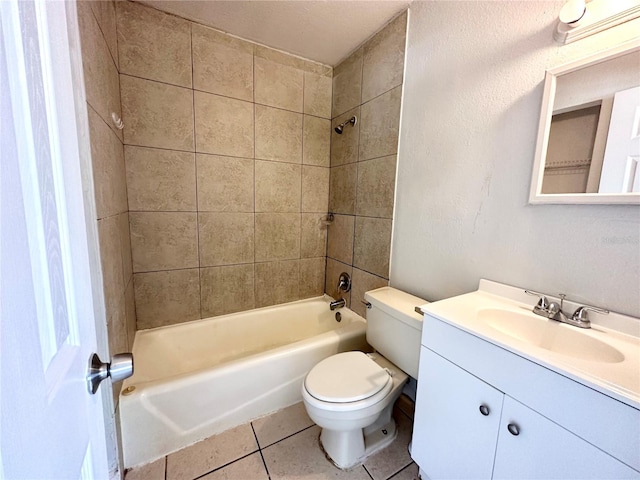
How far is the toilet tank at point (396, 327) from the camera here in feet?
4.08

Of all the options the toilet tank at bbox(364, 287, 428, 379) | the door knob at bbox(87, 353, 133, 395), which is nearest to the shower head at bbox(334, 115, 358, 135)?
the toilet tank at bbox(364, 287, 428, 379)

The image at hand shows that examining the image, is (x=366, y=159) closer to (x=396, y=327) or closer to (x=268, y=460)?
(x=396, y=327)

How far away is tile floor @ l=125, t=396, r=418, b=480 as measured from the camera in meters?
1.18

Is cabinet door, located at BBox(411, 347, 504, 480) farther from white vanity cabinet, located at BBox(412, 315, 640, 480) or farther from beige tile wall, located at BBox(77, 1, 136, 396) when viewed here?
beige tile wall, located at BBox(77, 1, 136, 396)

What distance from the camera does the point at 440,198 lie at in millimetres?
1376

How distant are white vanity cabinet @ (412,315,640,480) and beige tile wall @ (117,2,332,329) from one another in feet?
4.18

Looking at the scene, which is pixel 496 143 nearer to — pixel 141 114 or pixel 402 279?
pixel 402 279

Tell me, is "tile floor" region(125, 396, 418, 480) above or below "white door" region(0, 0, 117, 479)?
below

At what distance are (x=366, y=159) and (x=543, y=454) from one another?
5.43 feet

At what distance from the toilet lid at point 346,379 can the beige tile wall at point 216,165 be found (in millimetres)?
1001

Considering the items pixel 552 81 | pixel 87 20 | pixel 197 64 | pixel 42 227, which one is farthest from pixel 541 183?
pixel 197 64

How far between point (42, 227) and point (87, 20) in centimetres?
106

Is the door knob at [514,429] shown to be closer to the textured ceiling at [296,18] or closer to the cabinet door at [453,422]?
the cabinet door at [453,422]

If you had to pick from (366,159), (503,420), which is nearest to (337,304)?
(366,159)
